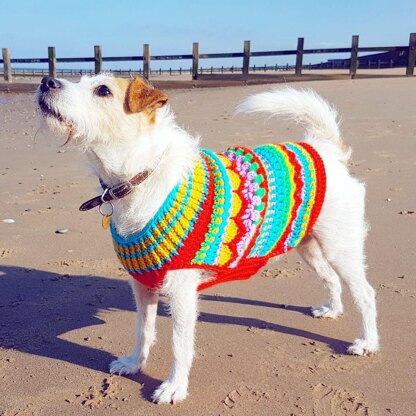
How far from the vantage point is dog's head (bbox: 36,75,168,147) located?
2752mm

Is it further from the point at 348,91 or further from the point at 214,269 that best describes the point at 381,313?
the point at 348,91

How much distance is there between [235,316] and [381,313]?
1063 mm

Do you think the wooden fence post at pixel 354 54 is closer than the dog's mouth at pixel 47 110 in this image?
No

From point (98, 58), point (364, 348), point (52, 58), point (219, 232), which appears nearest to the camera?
point (219, 232)

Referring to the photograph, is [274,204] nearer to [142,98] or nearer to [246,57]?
[142,98]

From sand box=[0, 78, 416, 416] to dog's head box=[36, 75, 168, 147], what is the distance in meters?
0.30

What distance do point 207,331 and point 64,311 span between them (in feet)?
3.61

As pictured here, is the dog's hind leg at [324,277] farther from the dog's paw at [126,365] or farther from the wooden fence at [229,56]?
the wooden fence at [229,56]

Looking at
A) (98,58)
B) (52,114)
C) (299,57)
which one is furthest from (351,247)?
(98,58)

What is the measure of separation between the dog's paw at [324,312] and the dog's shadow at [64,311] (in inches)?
4.6

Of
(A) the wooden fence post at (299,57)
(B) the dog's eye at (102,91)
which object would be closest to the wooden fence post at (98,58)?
(A) the wooden fence post at (299,57)

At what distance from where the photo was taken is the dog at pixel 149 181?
2818mm

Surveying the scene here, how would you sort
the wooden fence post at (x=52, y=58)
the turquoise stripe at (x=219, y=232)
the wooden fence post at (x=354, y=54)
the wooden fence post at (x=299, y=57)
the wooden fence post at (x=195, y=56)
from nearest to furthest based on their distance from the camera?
the turquoise stripe at (x=219, y=232)
the wooden fence post at (x=354, y=54)
the wooden fence post at (x=299, y=57)
the wooden fence post at (x=195, y=56)
the wooden fence post at (x=52, y=58)

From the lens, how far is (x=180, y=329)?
10.1ft
